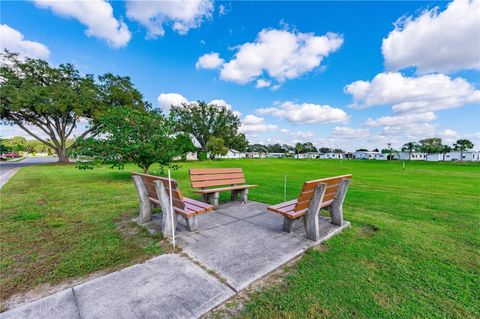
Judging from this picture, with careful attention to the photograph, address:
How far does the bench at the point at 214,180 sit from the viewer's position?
5.33 metres

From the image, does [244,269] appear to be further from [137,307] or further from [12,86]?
[12,86]

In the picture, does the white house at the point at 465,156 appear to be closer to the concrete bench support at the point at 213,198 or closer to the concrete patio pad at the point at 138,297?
the concrete bench support at the point at 213,198

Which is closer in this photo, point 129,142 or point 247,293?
point 247,293

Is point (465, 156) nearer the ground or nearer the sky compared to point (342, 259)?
nearer the sky

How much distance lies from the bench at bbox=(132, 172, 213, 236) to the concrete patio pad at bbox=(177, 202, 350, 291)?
307mm

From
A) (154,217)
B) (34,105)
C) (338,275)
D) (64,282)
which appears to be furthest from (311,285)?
(34,105)

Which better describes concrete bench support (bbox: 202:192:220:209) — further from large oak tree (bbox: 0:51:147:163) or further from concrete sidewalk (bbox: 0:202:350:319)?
large oak tree (bbox: 0:51:147:163)

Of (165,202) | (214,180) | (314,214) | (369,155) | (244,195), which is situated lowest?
(244,195)

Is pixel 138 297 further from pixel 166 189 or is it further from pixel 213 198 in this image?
pixel 213 198

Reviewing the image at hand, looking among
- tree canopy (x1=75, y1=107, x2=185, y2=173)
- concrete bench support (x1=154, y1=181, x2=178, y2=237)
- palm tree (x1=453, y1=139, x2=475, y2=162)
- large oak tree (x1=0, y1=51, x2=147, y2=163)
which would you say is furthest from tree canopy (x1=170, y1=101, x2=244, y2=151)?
palm tree (x1=453, y1=139, x2=475, y2=162)

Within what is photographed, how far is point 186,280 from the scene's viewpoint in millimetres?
2432

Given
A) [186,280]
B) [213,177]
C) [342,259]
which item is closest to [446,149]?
[213,177]

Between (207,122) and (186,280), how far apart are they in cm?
5176

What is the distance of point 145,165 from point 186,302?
28.8ft
